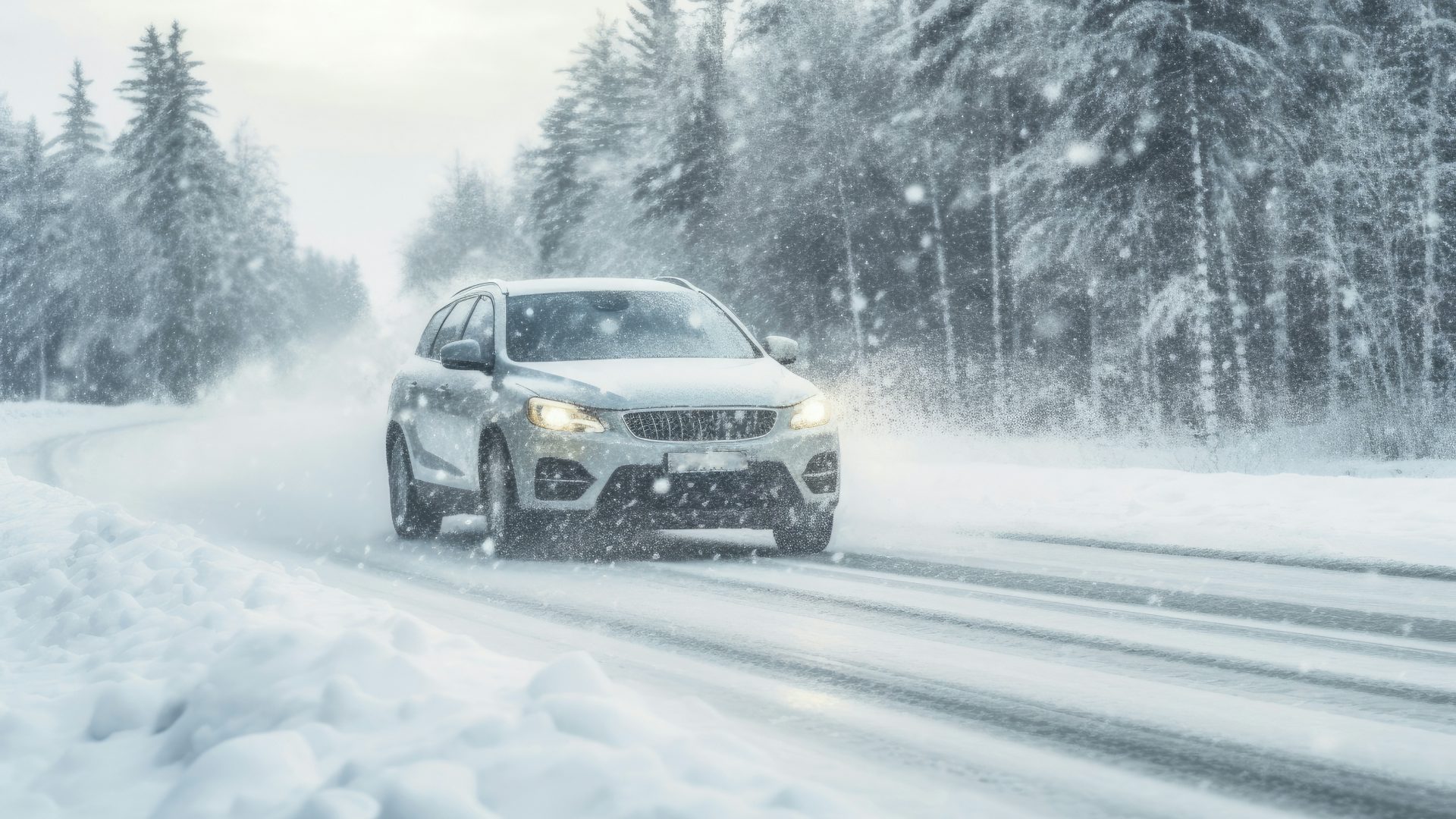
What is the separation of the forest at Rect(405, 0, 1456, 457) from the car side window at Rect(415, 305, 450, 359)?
46.9 feet

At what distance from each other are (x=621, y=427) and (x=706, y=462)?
0.56m

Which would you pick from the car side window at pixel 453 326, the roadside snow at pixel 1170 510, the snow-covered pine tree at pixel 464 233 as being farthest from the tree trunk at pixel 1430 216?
the snow-covered pine tree at pixel 464 233

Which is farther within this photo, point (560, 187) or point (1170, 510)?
point (560, 187)

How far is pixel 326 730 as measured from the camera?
4.02m

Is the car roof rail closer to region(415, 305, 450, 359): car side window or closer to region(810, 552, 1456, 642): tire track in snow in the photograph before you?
region(415, 305, 450, 359): car side window

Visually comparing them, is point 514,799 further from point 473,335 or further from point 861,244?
point 861,244

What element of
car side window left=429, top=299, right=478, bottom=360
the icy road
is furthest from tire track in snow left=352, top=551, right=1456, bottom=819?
car side window left=429, top=299, right=478, bottom=360

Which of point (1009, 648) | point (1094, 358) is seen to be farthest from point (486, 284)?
point (1094, 358)

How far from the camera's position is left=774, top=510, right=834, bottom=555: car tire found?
9664 mm

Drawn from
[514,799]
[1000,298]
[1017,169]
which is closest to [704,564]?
[514,799]

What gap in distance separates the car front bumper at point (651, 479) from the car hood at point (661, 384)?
161mm

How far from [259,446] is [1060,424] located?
599 inches

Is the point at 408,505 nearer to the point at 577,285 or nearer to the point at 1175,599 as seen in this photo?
the point at 577,285

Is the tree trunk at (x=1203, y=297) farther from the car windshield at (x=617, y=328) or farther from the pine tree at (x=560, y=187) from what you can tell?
the pine tree at (x=560, y=187)
